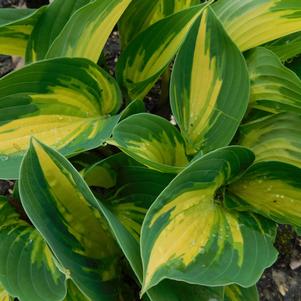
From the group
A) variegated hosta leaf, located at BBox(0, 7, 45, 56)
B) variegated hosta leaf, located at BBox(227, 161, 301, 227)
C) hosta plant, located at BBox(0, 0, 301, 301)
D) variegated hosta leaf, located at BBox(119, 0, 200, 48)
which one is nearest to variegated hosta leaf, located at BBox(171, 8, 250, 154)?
hosta plant, located at BBox(0, 0, 301, 301)

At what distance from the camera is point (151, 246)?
2.79ft

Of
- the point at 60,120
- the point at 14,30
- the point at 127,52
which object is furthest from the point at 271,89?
the point at 14,30

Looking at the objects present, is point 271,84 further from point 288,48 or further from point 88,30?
point 88,30

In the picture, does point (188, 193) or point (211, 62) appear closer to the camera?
point (188, 193)

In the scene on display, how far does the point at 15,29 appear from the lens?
117 centimetres

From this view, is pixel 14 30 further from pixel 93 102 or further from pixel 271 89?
pixel 271 89

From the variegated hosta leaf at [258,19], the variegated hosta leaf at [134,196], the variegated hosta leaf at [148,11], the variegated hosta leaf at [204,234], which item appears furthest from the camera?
the variegated hosta leaf at [148,11]

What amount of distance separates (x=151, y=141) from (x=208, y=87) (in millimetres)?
170

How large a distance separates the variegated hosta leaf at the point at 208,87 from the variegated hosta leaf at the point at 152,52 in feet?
0.16

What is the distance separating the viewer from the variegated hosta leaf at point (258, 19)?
3.63 feet

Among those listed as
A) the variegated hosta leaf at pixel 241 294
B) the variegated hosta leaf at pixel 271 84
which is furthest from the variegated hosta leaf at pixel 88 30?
the variegated hosta leaf at pixel 241 294

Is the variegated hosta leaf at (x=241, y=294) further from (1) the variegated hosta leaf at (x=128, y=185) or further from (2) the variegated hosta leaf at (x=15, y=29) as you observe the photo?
(2) the variegated hosta leaf at (x=15, y=29)

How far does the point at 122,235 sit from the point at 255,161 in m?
0.39

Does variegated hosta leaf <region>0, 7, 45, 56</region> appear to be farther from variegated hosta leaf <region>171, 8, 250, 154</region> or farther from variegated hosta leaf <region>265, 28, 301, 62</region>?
variegated hosta leaf <region>265, 28, 301, 62</region>
